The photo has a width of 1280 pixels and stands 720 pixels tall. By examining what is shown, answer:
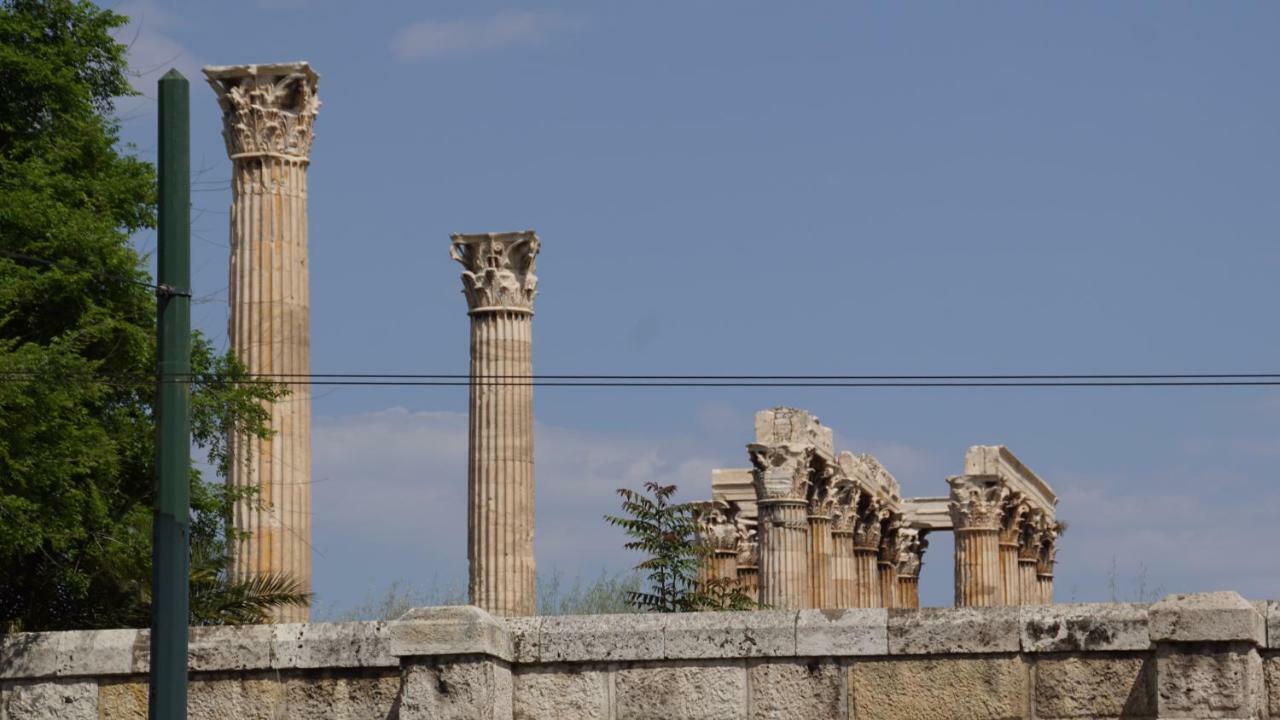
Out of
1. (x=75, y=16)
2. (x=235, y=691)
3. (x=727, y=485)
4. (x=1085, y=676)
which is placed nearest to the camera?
(x=1085, y=676)

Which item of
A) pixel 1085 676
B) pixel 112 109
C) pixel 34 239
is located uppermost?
pixel 112 109

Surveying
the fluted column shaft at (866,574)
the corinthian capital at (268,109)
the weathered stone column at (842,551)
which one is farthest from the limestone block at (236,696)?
the fluted column shaft at (866,574)

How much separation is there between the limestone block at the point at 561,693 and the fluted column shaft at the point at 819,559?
30.6 meters

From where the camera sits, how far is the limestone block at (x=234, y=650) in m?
13.3

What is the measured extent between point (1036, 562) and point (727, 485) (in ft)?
46.8

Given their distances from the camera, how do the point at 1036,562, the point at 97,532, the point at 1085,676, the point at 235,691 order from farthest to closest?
the point at 1036,562
the point at 97,532
the point at 235,691
the point at 1085,676

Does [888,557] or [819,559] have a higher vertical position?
[888,557]

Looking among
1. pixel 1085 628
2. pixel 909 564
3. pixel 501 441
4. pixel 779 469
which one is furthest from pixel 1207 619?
pixel 909 564

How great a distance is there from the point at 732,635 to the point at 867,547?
39.4m

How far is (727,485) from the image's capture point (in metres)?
49.8

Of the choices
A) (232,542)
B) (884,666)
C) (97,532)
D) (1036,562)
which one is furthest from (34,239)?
(1036,562)

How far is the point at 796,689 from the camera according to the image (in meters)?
12.9

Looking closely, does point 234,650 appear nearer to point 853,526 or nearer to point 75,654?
point 75,654

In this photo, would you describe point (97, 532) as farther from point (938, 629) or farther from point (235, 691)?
point (938, 629)
